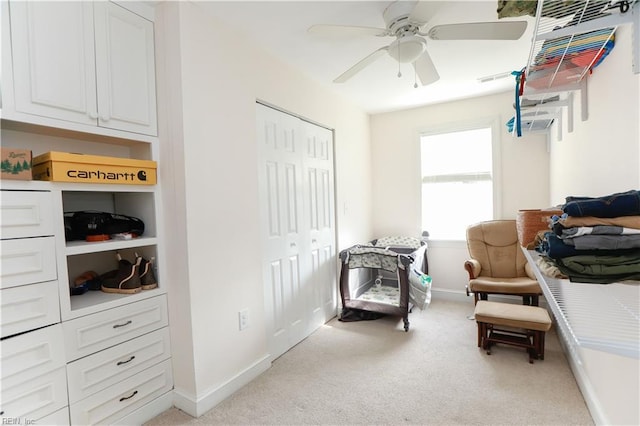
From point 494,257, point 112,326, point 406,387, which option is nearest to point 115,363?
point 112,326

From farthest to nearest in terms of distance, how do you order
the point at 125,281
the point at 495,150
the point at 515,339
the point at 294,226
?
1. the point at 495,150
2. the point at 294,226
3. the point at 515,339
4. the point at 125,281

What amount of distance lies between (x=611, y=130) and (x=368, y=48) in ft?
5.39

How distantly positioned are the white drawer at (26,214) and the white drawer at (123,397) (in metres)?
0.92

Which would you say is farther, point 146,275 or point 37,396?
point 146,275

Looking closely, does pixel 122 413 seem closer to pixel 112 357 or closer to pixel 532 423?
pixel 112 357

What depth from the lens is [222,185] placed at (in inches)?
80.7

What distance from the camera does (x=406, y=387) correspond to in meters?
2.10

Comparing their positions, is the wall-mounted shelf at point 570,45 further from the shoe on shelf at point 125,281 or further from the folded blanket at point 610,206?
the shoe on shelf at point 125,281

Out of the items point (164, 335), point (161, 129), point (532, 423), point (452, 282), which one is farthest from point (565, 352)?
point (161, 129)

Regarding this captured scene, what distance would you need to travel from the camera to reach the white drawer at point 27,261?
52.1 inches

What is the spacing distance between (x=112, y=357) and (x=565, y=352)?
10.9 ft

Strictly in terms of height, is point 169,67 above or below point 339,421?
above

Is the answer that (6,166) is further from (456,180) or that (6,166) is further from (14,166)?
(456,180)

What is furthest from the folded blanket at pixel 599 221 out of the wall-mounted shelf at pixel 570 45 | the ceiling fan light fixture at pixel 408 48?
the ceiling fan light fixture at pixel 408 48
